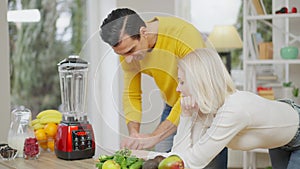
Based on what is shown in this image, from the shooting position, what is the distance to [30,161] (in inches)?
87.2

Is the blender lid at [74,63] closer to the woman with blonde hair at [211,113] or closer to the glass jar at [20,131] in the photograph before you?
the glass jar at [20,131]

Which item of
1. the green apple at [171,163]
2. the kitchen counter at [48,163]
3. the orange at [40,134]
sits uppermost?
the green apple at [171,163]

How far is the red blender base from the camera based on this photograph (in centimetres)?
220

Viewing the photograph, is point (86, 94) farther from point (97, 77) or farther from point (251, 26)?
point (251, 26)

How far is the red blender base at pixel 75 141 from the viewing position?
2.20 m

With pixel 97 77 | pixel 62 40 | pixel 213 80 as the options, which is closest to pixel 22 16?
pixel 62 40

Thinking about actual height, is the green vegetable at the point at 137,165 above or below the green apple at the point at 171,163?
below

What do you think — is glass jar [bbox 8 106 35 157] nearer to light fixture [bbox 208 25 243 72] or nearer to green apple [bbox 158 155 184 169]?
green apple [bbox 158 155 184 169]

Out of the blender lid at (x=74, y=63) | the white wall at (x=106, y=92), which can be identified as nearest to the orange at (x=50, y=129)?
the blender lid at (x=74, y=63)

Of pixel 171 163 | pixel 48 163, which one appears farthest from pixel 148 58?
pixel 48 163

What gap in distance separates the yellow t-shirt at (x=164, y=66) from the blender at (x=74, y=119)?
44 centimetres

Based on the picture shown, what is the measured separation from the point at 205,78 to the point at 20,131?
106cm

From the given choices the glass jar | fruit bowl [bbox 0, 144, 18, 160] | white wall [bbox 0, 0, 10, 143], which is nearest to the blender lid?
the glass jar

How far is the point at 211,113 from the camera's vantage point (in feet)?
5.51
